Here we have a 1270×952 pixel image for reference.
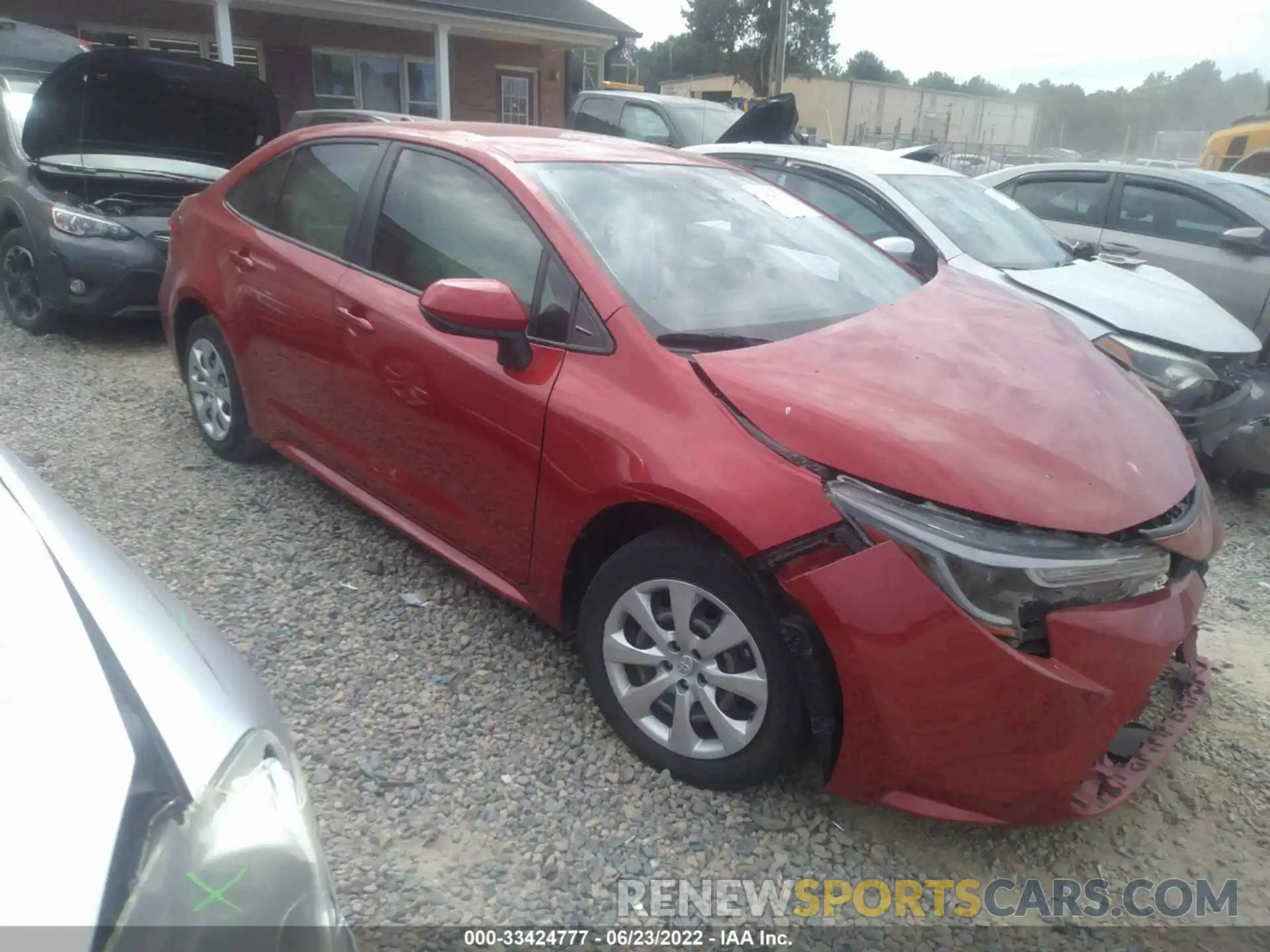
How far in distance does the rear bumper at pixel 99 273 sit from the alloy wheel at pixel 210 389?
85.4 inches

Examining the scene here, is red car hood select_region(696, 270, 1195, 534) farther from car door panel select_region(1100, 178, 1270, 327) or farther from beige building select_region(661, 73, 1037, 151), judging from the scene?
beige building select_region(661, 73, 1037, 151)

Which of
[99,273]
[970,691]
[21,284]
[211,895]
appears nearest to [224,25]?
[21,284]

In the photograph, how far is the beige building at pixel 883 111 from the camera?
43.3 meters

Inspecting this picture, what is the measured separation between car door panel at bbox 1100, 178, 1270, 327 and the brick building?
428 inches

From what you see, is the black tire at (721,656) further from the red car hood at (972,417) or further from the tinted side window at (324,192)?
the tinted side window at (324,192)

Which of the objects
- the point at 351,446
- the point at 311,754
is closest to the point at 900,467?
the point at 311,754

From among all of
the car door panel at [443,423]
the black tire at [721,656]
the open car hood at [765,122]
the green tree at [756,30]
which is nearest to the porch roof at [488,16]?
the open car hood at [765,122]

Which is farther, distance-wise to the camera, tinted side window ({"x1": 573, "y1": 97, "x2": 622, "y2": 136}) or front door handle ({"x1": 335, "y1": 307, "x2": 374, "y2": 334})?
tinted side window ({"x1": 573, "y1": 97, "x2": 622, "y2": 136})

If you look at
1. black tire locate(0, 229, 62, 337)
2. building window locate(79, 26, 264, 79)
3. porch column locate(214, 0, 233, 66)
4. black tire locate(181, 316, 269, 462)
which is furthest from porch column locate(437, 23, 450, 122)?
black tire locate(181, 316, 269, 462)

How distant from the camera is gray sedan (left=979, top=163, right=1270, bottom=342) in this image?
644 centimetres

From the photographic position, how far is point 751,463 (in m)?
2.20

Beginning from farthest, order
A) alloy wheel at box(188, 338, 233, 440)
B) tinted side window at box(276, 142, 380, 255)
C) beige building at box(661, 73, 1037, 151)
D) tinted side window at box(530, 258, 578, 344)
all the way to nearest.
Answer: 1. beige building at box(661, 73, 1037, 151)
2. alloy wheel at box(188, 338, 233, 440)
3. tinted side window at box(276, 142, 380, 255)
4. tinted side window at box(530, 258, 578, 344)

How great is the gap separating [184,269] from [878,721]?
148 inches

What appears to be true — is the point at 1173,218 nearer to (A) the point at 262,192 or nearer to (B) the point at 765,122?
(B) the point at 765,122
